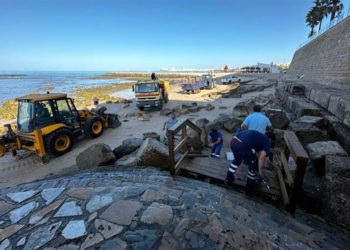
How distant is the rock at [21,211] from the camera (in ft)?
8.51

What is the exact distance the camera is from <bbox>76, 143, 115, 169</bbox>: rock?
16.9 feet

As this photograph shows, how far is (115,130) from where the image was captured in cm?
1037

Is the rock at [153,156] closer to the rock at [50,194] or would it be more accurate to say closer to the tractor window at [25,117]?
the rock at [50,194]

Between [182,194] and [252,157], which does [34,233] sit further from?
[252,157]

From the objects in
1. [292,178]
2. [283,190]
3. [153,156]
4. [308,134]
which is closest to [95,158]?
[153,156]

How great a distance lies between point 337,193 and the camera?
3.01 meters

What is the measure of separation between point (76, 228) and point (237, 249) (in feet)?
5.96

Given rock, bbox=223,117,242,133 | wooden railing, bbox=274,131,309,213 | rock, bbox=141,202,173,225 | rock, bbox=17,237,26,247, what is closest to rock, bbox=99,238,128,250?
rock, bbox=141,202,173,225

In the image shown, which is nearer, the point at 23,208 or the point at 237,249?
the point at 237,249

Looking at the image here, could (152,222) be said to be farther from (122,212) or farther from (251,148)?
(251,148)

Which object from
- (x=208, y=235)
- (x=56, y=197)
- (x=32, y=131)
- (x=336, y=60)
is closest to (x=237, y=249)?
(x=208, y=235)

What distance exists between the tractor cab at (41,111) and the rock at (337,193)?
324 inches

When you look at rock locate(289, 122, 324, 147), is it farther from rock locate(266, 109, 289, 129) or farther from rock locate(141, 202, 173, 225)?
rock locate(141, 202, 173, 225)

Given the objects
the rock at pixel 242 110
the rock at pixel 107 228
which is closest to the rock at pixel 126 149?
the rock at pixel 107 228
